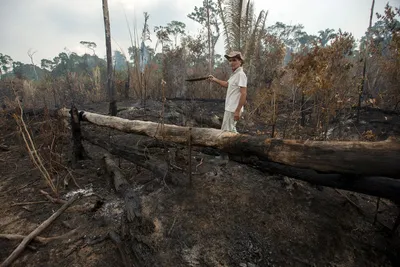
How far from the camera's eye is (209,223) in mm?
2357

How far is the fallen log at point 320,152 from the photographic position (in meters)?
1.41

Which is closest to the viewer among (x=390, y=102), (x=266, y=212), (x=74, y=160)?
(x=266, y=212)

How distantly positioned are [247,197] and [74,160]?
3.47m

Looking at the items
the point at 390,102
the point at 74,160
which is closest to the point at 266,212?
the point at 74,160

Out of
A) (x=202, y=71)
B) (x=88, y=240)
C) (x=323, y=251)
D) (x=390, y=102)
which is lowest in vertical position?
(x=88, y=240)

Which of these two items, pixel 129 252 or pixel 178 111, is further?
pixel 178 111

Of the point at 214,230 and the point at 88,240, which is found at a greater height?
the point at 214,230

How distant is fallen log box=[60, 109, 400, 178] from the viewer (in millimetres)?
1412

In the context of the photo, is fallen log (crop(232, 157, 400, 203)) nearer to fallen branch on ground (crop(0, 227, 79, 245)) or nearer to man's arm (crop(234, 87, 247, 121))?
man's arm (crop(234, 87, 247, 121))

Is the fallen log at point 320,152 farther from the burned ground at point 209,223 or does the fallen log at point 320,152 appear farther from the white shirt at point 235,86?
the white shirt at point 235,86

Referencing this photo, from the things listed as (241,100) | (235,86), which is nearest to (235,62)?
(235,86)

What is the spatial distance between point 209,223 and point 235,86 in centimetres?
215

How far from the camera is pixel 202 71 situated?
13.5m

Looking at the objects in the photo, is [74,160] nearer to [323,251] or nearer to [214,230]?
[214,230]
